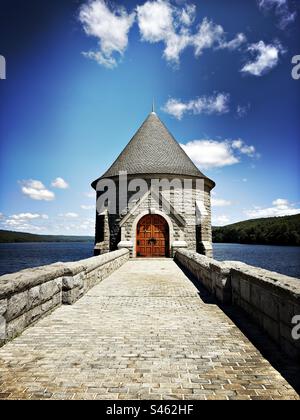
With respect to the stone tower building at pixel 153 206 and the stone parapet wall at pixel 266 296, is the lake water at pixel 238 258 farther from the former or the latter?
the stone parapet wall at pixel 266 296

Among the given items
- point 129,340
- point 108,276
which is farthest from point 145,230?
point 129,340

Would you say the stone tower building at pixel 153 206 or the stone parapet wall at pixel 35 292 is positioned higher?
the stone tower building at pixel 153 206

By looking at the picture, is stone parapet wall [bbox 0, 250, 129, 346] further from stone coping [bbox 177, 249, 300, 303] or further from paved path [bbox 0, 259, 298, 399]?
stone coping [bbox 177, 249, 300, 303]

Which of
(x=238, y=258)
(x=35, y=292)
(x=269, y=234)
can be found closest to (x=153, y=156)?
(x=35, y=292)

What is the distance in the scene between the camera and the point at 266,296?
12.2 feet

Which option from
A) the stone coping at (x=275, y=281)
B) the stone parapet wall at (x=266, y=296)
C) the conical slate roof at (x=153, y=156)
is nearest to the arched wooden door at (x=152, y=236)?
the conical slate roof at (x=153, y=156)

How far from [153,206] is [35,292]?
11.9 metres

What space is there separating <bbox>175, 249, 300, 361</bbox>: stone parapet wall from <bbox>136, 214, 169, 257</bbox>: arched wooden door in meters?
9.91

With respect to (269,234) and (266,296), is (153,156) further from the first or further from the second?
(269,234)

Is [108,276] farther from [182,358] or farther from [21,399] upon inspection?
[21,399]

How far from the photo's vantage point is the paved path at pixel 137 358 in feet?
7.91

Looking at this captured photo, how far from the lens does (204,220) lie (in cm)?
1662

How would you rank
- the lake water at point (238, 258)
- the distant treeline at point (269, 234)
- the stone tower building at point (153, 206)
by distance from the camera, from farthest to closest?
the distant treeline at point (269, 234)
the lake water at point (238, 258)
the stone tower building at point (153, 206)

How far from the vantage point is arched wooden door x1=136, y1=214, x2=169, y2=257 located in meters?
15.9
